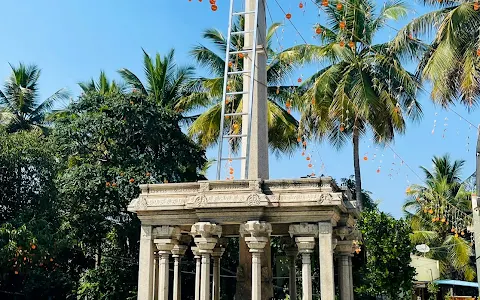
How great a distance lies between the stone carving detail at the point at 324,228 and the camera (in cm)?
971

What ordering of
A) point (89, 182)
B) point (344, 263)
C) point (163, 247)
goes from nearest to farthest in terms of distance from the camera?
point (163, 247) < point (344, 263) < point (89, 182)

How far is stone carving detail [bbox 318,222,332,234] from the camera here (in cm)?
971

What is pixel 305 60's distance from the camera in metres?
24.5

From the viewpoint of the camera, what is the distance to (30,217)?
20984mm

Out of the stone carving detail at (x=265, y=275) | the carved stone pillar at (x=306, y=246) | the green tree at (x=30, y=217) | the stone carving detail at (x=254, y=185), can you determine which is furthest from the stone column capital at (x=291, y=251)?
the green tree at (x=30, y=217)

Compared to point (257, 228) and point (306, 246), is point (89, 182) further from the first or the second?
point (306, 246)

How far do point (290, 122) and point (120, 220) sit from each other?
884 centimetres

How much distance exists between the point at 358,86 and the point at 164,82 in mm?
10188

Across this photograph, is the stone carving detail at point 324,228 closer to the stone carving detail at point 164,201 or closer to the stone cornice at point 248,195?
the stone cornice at point 248,195

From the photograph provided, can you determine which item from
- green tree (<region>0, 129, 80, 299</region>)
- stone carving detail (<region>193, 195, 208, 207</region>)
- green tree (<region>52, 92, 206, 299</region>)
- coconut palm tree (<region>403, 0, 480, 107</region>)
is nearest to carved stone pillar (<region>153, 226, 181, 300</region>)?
stone carving detail (<region>193, 195, 208, 207</region>)

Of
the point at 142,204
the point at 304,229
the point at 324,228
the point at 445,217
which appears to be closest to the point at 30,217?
the point at 142,204

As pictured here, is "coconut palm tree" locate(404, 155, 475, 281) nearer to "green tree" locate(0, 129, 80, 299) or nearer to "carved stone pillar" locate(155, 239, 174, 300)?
"green tree" locate(0, 129, 80, 299)

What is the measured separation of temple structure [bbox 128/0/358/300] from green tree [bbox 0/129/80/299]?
33.6 ft

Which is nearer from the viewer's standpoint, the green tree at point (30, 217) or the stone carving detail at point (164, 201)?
the stone carving detail at point (164, 201)
